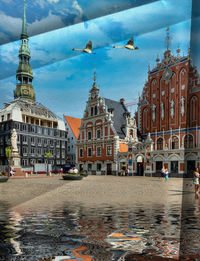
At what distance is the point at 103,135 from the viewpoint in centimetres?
3338

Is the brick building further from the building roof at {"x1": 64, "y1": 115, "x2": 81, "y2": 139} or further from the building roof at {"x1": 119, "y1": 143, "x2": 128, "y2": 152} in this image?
the building roof at {"x1": 119, "y1": 143, "x2": 128, "y2": 152}

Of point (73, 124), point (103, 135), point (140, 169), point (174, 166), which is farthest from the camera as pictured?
point (73, 124)

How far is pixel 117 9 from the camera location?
304 cm

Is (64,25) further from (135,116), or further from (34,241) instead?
(135,116)

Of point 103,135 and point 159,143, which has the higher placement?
point 103,135

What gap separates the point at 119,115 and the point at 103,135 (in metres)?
4.22

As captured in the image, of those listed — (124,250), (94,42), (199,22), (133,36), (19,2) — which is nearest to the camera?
(199,22)

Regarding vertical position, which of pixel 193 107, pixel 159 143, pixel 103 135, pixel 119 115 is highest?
pixel 119 115

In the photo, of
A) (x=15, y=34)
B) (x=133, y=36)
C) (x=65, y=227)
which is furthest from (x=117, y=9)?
(x=65, y=227)

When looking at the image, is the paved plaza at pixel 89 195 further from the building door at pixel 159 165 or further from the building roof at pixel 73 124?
the building roof at pixel 73 124

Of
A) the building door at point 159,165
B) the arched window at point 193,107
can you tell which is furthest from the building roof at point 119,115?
the arched window at point 193,107

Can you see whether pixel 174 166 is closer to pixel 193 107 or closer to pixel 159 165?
pixel 159 165

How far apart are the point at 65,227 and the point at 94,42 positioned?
2.91 meters

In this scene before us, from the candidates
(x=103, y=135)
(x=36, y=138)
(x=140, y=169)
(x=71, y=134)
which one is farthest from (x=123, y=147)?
(x=36, y=138)
